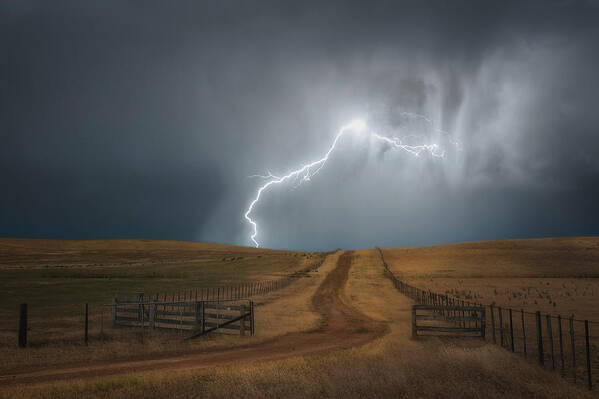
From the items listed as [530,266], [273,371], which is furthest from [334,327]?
[530,266]

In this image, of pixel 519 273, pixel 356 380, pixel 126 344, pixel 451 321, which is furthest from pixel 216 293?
pixel 519 273

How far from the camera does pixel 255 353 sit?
1833 cm

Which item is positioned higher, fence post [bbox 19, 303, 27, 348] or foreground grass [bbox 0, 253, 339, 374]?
fence post [bbox 19, 303, 27, 348]

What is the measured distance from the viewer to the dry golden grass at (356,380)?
11547 millimetres

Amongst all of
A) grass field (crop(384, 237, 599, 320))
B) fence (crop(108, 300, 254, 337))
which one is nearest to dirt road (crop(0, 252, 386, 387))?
fence (crop(108, 300, 254, 337))

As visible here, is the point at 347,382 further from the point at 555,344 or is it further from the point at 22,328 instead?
the point at 22,328

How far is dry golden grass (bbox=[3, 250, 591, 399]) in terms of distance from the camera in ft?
37.9

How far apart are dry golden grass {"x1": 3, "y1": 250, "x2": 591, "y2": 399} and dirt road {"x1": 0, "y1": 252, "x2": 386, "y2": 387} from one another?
5.56 feet

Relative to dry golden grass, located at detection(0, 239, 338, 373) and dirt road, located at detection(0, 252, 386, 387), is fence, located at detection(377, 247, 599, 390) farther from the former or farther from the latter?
dry golden grass, located at detection(0, 239, 338, 373)

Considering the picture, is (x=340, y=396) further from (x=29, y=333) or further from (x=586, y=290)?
(x=586, y=290)

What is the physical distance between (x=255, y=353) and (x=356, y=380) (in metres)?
7.02

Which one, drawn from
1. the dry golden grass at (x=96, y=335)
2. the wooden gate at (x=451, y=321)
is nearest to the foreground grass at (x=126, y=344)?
the dry golden grass at (x=96, y=335)

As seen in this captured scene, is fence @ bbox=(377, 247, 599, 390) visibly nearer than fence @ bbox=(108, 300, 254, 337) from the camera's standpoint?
Yes

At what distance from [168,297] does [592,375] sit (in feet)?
113
